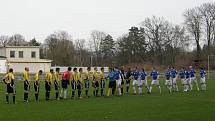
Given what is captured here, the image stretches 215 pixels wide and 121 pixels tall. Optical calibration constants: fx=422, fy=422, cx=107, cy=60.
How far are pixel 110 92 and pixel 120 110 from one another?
14.3m

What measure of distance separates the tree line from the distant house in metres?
16.8

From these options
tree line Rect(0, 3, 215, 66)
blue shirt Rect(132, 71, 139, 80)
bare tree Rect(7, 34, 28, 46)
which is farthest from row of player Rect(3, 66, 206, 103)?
bare tree Rect(7, 34, 28, 46)

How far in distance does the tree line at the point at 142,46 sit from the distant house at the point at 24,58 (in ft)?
55.0

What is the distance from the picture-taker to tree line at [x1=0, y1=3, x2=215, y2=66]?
96.5 meters

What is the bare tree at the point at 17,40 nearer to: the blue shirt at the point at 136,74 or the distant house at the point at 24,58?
the distant house at the point at 24,58

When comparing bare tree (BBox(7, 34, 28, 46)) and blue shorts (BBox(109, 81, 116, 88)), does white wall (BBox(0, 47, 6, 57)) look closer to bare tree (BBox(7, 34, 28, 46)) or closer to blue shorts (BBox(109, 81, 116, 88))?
bare tree (BBox(7, 34, 28, 46))

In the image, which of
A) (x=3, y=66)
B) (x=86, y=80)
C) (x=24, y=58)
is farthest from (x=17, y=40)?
(x=86, y=80)

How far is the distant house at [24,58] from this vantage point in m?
98.3

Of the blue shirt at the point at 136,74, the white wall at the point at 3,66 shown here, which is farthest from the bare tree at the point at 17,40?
the blue shirt at the point at 136,74

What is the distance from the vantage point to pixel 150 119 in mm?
17562

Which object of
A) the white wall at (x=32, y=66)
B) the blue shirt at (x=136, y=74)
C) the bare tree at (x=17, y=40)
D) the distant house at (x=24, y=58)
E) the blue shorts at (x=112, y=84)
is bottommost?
the blue shorts at (x=112, y=84)

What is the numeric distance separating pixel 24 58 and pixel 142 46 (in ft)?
105

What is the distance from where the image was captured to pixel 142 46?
114m

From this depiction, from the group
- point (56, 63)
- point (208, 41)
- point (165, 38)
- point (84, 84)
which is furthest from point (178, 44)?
point (84, 84)
